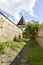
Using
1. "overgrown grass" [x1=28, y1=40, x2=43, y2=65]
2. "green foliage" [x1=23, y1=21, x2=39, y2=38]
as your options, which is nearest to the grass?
"overgrown grass" [x1=28, y1=40, x2=43, y2=65]

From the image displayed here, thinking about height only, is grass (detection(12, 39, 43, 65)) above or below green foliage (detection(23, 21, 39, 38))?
below

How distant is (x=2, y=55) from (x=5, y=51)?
1.36 m

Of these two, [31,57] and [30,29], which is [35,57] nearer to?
[31,57]

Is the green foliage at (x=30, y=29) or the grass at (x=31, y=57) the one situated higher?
the green foliage at (x=30, y=29)

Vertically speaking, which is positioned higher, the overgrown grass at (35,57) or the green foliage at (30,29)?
the green foliage at (30,29)

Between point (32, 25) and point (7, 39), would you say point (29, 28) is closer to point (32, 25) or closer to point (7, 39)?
point (32, 25)

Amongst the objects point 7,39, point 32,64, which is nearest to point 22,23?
point 7,39

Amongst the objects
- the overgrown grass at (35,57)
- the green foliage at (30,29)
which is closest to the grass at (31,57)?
the overgrown grass at (35,57)

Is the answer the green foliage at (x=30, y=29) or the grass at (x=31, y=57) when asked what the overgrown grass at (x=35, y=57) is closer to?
the grass at (x=31, y=57)

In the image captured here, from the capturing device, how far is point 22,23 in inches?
2648

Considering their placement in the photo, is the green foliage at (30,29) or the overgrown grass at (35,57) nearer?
the overgrown grass at (35,57)

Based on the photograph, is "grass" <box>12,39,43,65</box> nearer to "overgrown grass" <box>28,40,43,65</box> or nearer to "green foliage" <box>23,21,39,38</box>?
"overgrown grass" <box>28,40,43,65</box>

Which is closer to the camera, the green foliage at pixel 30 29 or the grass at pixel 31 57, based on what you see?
the grass at pixel 31 57

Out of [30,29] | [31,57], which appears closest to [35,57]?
[31,57]
